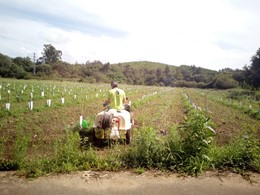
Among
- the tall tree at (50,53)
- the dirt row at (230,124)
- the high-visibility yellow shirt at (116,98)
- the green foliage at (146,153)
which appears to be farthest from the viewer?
the tall tree at (50,53)

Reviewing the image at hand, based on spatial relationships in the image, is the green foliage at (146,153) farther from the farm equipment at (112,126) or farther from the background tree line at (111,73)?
the background tree line at (111,73)

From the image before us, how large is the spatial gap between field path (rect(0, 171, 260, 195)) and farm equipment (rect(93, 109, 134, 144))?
6.80ft

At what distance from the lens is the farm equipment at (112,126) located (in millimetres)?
6719

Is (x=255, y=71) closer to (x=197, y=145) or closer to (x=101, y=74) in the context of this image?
(x=101, y=74)

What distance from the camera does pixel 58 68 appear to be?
74625 mm

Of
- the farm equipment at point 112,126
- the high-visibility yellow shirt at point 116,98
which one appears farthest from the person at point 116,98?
the farm equipment at point 112,126

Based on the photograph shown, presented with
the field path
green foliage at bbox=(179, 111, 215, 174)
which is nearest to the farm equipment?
the field path

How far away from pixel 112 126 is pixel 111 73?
89.8 meters

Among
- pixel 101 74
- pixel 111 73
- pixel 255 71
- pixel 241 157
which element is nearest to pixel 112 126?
pixel 241 157

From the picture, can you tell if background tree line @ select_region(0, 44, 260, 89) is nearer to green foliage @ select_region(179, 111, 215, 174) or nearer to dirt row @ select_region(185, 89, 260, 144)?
dirt row @ select_region(185, 89, 260, 144)

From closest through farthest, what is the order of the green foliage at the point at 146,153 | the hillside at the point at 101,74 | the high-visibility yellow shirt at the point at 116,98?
the green foliage at the point at 146,153 → the high-visibility yellow shirt at the point at 116,98 → the hillside at the point at 101,74

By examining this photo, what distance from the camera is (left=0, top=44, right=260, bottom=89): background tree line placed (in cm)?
5756

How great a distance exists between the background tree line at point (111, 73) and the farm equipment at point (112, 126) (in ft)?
163

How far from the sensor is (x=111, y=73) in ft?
315
